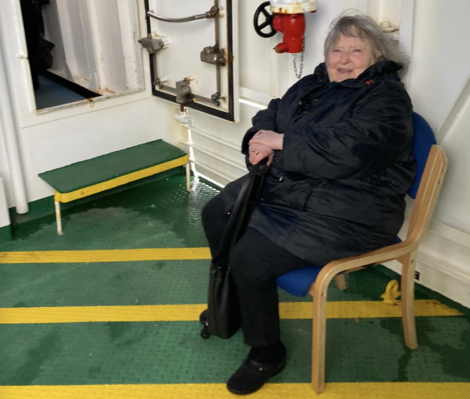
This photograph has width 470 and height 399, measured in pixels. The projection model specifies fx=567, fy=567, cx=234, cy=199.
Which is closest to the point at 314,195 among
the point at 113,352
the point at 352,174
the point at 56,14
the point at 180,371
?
the point at 352,174

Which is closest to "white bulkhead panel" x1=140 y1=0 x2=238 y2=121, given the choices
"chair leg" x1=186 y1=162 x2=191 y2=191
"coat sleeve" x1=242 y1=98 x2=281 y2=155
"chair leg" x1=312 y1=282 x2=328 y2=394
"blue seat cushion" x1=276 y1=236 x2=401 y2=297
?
"chair leg" x1=186 y1=162 x2=191 y2=191

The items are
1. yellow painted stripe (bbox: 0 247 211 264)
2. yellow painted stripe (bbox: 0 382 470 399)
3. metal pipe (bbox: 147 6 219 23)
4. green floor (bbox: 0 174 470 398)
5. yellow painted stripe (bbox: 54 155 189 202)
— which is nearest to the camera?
yellow painted stripe (bbox: 0 382 470 399)

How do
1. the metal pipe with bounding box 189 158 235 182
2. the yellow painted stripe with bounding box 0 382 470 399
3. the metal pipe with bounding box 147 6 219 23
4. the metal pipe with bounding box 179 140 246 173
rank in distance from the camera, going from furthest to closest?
1. the metal pipe with bounding box 189 158 235 182
2. the metal pipe with bounding box 179 140 246 173
3. the metal pipe with bounding box 147 6 219 23
4. the yellow painted stripe with bounding box 0 382 470 399

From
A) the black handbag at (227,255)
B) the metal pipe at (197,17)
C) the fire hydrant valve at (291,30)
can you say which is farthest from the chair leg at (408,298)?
the metal pipe at (197,17)

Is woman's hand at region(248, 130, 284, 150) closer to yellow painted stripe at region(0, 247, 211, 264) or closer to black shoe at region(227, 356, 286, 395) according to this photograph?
black shoe at region(227, 356, 286, 395)

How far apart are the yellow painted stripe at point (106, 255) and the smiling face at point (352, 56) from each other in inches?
55.6

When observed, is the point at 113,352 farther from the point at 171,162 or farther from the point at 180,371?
the point at 171,162

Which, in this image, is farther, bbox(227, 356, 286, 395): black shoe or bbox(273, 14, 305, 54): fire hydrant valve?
bbox(273, 14, 305, 54): fire hydrant valve

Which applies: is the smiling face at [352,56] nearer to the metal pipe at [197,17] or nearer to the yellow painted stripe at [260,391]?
the metal pipe at [197,17]

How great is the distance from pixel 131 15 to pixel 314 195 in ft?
7.43

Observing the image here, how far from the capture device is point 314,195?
2225mm

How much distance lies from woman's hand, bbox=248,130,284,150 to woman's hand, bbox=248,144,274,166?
0.02 metres

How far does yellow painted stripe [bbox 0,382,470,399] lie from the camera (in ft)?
7.49

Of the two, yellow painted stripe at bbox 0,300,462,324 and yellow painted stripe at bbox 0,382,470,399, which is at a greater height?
yellow painted stripe at bbox 0,300,462,324
